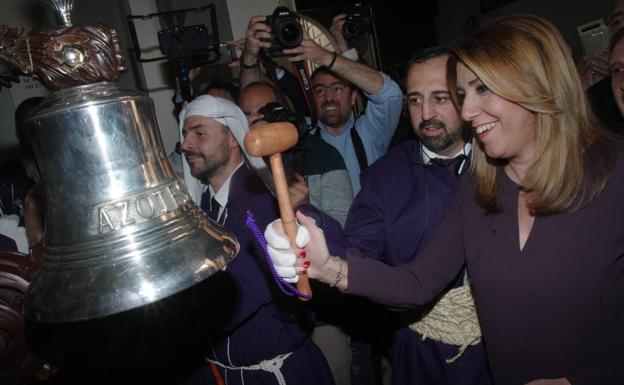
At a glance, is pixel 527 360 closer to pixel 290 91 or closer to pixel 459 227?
pixel 459 227

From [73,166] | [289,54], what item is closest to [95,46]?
[73,166]

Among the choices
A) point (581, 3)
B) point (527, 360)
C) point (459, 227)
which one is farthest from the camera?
point (581, 3)

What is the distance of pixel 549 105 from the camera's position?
1.46 m

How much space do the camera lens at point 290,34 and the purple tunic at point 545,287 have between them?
177cm

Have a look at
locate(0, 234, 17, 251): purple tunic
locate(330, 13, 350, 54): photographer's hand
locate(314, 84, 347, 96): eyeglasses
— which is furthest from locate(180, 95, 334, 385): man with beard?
locate(330, 13, 350, 54): photographer's hand

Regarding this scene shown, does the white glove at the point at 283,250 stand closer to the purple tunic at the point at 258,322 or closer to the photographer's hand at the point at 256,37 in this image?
the purple tunic at the point at 258,322

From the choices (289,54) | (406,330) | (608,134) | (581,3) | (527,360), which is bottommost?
(406,330)

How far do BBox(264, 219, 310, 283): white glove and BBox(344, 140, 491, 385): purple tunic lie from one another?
974mm

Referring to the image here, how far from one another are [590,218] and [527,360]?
1.87 feet

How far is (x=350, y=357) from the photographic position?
10.3 feet

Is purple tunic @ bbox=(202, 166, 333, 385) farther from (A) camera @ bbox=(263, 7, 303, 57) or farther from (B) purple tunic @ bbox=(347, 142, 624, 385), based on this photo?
(A) camera @ bbox=(263, 7, 303, 57)

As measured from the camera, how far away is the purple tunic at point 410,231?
6.73 ft

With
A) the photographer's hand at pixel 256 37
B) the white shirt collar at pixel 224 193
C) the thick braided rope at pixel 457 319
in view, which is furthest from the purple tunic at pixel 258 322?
the photographer's hand at pixel 256 37

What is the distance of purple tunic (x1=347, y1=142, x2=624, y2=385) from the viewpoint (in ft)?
4.52
